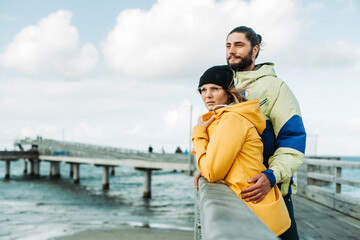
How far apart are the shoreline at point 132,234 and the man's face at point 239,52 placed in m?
11.2

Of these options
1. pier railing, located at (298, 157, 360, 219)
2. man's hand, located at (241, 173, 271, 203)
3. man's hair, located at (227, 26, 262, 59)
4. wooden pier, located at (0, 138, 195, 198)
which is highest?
man's hair, located at (227, 26, 262, 59)

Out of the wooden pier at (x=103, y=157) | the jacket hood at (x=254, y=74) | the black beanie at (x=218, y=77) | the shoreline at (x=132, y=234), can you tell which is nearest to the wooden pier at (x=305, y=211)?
the black beanie at (x=218, y=77)

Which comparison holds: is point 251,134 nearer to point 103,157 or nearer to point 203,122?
point 203,122

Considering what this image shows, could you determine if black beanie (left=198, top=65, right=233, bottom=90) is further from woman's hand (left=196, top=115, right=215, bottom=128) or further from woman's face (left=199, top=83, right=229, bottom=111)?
woman's hand (left=196, top=115, right=215, bottom=128)

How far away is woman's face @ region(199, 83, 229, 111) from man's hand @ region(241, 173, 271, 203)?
0.66 meters

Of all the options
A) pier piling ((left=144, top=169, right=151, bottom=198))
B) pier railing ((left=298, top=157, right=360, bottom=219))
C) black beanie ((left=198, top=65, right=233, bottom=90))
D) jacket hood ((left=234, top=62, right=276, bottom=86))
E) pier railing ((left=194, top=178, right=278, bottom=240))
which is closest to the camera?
pier railing ((left=194, top=178, right=278, bottom=240))

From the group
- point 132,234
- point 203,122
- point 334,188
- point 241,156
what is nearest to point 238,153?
point 241,156

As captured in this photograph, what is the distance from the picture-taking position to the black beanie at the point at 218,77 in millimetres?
2314

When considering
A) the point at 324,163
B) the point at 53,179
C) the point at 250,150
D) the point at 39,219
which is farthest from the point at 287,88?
the point at 53,179

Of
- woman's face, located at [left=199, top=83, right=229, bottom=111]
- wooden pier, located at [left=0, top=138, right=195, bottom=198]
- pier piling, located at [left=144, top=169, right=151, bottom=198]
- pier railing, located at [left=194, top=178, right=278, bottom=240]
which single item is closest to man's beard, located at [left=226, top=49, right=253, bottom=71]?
woman's face, located at [left=199, top=83, right=229, bottom=111]

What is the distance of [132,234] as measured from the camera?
13.7 metres

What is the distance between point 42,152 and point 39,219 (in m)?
36.3

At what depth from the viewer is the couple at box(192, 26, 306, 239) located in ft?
6.29

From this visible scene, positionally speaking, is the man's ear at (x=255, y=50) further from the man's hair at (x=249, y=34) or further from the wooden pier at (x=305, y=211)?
the wooden pier at (x=305, y=211)
